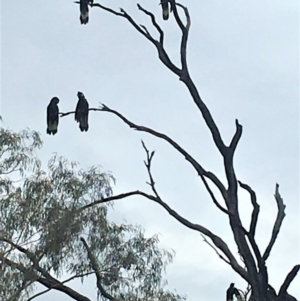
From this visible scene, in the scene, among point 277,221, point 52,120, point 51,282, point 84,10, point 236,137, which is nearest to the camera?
point 277,221

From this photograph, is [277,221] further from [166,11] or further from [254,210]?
[166,11]

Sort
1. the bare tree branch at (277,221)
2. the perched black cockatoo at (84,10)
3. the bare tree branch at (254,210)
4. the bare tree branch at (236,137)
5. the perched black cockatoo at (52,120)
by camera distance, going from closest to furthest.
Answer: the bare tree branch at (254,210)
the bare tree branch at (277,221)
the bare tree branch at (236,137)
the perched black cockatoo at (84,10)
the perched black cockatoo at (52,120)

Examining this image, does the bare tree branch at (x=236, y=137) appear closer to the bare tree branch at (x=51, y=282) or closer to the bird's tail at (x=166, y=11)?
the bird's tail at (x=166, y=11)

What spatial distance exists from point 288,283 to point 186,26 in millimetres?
2868

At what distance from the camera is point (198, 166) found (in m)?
7.05

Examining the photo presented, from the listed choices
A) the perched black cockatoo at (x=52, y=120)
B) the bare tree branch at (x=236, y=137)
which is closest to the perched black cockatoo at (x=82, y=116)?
the perched black cockatoo at (x=52, y=120)

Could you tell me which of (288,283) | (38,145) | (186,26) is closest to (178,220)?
(288,283)

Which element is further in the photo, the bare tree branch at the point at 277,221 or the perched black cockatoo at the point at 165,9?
the perched black cockatoo at the point at 165,9

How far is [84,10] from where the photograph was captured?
312 inches

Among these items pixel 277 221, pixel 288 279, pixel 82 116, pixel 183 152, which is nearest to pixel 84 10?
pixel 82 116

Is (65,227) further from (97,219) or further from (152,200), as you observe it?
(152,200)

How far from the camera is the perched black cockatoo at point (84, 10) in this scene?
306 inches

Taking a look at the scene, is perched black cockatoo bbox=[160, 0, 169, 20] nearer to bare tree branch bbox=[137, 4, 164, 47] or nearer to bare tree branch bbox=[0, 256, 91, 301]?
bare tree branch bbox=[137, 4, 164, 47]

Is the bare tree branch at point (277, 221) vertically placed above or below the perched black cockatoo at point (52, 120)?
below
